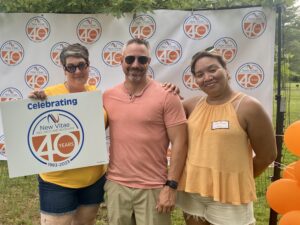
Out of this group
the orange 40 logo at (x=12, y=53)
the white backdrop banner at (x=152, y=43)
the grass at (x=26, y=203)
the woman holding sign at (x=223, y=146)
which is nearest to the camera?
the woman holding sign at (x=223, y=146)

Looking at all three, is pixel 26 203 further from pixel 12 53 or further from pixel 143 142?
pixel 143 142

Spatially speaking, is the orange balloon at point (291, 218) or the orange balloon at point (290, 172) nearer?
the orange balloon at point (291, 218)

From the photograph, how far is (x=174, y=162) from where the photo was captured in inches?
106

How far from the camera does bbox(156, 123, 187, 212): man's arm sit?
8.72 ft

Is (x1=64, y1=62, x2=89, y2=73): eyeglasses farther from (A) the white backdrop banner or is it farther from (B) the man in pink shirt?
(A) the white backdrop banner

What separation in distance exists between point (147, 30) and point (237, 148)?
1980 mm

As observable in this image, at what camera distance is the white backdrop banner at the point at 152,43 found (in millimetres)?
3830

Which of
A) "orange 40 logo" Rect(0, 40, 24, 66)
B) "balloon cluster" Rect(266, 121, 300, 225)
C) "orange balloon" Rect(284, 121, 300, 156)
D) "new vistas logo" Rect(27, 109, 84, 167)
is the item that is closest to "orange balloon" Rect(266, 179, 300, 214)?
"balloon cluster" Rect(266, 121, 300, 225)

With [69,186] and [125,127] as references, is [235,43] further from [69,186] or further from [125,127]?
[69,186]

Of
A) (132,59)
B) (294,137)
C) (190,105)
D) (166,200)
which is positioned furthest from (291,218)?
(132,59)

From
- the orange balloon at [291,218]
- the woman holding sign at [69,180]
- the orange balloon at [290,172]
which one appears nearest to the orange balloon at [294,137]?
the orange balloon at [290,172]

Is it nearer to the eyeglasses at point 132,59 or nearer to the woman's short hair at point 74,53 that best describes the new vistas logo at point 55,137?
the woman's short hair at point 74,53

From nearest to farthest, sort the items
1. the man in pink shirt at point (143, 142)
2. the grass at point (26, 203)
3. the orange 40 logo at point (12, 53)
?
the man in pink shirt at point (143, 142)
the orange 40 logo at point (12, 53)
the grass at point (26, 203)

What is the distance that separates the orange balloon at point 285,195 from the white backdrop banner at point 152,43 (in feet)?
3.94
